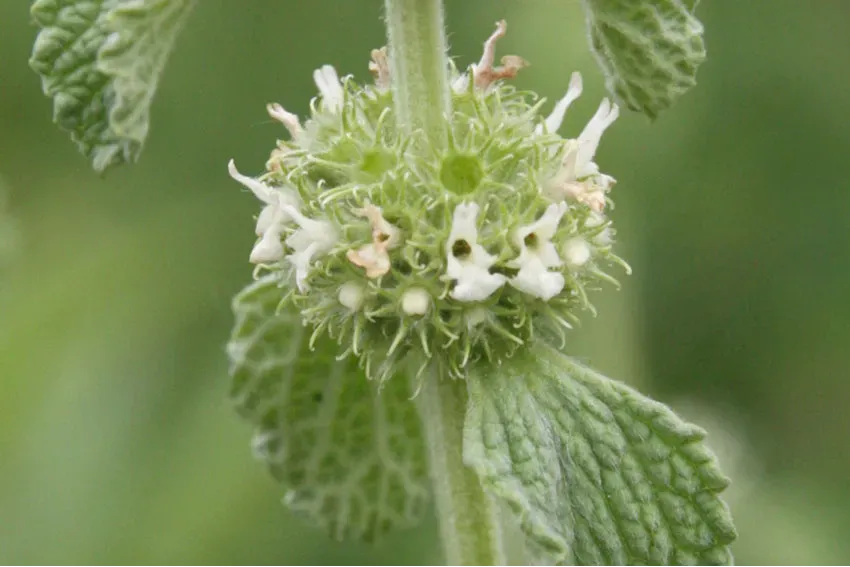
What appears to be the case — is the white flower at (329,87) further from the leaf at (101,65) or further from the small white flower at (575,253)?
the small white flower at (575,253)

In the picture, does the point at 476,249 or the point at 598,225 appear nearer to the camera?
the point at 476,249

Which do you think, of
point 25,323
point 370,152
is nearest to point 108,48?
point 370,152

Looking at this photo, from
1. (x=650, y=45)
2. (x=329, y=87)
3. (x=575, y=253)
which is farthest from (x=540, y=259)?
(x=329, y=87)

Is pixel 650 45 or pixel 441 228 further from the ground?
pixel 650 45

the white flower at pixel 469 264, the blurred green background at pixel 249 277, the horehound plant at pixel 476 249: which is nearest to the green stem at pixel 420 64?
the horehound plant at pixel 476 249

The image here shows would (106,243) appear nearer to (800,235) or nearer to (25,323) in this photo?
(25,323)

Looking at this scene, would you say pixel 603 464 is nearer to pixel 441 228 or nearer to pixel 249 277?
pixel 441 228
